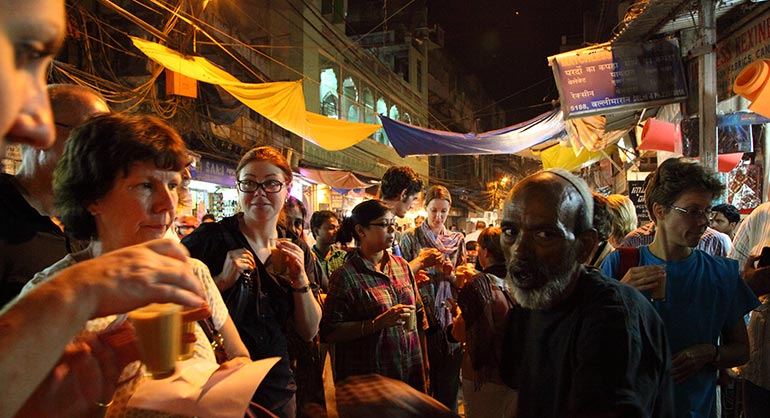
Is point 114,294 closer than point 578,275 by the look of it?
Yes

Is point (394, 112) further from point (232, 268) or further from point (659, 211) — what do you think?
point (232, 268)

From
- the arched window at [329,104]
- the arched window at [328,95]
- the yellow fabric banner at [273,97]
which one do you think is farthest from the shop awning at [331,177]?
the arched window at [329,104]

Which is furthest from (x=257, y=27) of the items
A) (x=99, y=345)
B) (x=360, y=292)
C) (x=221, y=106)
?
(x=99, y=345)

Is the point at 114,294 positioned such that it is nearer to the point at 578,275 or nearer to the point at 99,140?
the point at 99,140

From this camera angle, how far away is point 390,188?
513 centimetres

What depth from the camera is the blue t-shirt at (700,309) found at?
2398 mm

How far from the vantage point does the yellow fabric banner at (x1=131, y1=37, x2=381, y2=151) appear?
679 centimetres

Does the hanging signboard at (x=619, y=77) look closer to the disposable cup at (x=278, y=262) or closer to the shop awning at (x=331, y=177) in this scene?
the disposable cup at (x=278, y=262)

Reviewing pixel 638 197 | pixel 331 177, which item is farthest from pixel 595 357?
pixel 331 177

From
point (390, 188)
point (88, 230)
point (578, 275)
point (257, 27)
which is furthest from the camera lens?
point (257, 27)

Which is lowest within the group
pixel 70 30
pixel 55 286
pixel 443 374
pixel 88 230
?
pixel 443 374

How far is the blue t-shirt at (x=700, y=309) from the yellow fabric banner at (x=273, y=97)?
7.03m

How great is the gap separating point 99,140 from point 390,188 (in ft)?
12.1

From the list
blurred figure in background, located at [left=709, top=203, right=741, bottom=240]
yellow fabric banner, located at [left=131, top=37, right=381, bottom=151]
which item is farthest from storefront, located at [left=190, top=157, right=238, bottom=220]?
blurred figure in background, located at [left=709, top=203, right=741, bottom=240]
